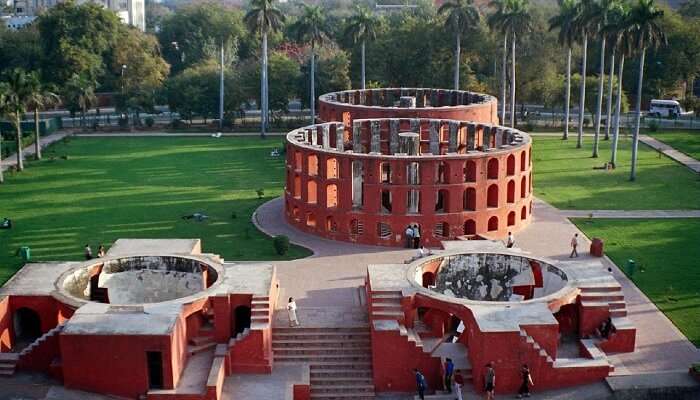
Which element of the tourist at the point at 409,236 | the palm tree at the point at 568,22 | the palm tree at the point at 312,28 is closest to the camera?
the tourist at the point at 409,236

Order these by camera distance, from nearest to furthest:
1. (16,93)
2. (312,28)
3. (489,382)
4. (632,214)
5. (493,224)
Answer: (489,382) < (493,224) < (632,214) < (16,93) < (312,28)

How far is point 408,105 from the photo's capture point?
73.8m

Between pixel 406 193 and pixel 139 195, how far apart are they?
22.3 metres

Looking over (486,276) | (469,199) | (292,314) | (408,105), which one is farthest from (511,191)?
(408,105)

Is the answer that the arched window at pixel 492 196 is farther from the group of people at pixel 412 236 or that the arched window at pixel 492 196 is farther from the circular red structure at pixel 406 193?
the group of people at pixel 412 236

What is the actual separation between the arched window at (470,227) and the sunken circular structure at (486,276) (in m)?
10.3

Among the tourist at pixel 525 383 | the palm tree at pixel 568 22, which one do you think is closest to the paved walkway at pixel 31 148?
the palm tree at pixel 568 22

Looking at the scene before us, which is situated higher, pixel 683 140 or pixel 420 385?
pixel 683 140

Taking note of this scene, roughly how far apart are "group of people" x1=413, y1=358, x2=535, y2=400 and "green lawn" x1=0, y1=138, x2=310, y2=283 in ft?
55.2

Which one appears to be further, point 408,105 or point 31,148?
point 31,148

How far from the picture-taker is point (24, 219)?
57.3 m

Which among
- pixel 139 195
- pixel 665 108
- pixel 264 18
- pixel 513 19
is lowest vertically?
pixel 139 195

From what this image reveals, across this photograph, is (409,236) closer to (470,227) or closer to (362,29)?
(470,227)

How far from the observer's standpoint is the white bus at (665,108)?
325ft
